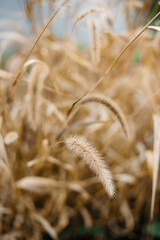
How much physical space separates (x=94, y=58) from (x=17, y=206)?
0.69 metres

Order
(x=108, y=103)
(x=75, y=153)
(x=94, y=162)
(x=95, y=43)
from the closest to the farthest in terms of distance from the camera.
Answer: (x=94, y=162) → (x=108, y=103) → (x=95, y=43) → (x=75, y=153)

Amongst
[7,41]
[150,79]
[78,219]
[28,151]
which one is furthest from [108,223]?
[7,41]

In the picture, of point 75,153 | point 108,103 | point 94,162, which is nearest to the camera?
point 94,162

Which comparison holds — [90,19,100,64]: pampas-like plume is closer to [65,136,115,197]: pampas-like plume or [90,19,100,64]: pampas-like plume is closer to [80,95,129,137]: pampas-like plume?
[80,95,129,137]: pampas-like plume

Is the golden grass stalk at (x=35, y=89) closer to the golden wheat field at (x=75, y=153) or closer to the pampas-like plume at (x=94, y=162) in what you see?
the golden wheat field at (x=75, y=153)

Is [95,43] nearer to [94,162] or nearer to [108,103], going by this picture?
[108,103]

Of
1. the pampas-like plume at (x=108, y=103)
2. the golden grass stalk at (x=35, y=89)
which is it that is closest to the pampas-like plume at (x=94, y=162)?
the pampas-like plume at (x=108, y=103)

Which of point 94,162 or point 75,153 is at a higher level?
point 94,162

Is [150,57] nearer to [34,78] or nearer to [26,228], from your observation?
[34,78]

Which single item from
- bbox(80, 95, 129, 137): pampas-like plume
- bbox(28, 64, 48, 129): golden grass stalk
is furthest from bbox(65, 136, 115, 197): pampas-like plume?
bbox(28, 64, 48, 129): golden grass stalk

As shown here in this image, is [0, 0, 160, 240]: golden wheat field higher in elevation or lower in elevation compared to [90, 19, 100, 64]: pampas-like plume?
lower

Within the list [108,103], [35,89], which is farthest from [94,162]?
[35,89]

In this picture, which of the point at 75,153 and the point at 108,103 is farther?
the point at 75,153

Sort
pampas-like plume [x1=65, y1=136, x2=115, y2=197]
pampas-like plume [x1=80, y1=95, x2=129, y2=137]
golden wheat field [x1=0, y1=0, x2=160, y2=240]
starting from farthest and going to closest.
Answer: golden wheat field [x1=0, y1=0, x2=160, y2=240] < pampas-like plume [x1=80, y1=95, x2=129, y2=137] < pampas-like plume [x1=65, y1=136, x2=115, y2=197]
